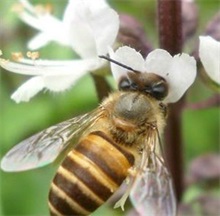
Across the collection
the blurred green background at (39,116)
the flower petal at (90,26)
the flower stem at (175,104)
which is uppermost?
the flower petal at (90,26)

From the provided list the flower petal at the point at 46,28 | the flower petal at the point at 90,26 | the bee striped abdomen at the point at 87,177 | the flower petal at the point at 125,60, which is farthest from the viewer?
the flower petal at the point at 46,28

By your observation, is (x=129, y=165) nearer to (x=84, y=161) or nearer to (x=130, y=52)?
(x=84, y=161)

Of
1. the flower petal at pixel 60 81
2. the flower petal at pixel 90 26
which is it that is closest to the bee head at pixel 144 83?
the flower petal at pixel 90 26

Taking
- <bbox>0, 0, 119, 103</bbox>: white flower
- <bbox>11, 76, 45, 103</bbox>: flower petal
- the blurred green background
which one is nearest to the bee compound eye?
<bbox>0, 0, 119, 103</bbox>: white flower

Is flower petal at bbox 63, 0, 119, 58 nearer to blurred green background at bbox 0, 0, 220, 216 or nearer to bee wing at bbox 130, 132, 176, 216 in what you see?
bee wing at bbox 130, 132, 176, 216

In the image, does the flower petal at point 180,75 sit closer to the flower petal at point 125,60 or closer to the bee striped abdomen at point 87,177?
the flower petal at point 125,60

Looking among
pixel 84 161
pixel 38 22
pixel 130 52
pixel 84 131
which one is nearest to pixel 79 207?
pixel 84 161
